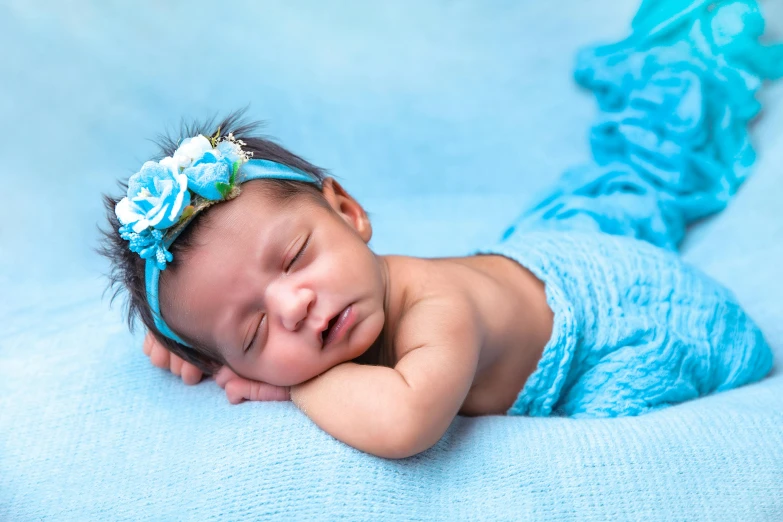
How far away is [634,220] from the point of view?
82.3 inches

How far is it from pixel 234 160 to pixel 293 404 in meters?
0.44

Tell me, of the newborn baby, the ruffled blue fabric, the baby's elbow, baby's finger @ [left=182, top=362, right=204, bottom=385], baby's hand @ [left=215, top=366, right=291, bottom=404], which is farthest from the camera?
the ruffled blue fabric

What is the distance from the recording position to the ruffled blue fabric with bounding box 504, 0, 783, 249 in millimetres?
2180

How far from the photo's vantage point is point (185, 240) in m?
1.31

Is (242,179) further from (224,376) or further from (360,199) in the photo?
(360,199)

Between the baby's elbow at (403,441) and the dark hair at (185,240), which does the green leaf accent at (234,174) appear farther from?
the baby's elbow at (403,441)

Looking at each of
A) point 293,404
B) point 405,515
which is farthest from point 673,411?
point 293,404

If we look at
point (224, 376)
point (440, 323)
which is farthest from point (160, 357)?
point (440, 323)

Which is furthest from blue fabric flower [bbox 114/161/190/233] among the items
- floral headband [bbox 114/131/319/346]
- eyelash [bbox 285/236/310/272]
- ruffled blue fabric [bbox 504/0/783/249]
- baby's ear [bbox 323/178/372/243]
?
ruffled blue fabric [bbox 504/0/783/249]

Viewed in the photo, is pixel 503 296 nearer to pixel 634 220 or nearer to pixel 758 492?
pixel 758 492

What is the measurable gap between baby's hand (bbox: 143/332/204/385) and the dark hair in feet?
0.06

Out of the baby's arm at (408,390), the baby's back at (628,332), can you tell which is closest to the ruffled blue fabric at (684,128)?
the baby's back at (628,332)

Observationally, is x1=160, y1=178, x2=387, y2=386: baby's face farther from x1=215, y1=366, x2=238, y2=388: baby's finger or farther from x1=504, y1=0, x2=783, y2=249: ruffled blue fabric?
x1=504, y1=0, x2=783, y2=249: ruffled blue fabric

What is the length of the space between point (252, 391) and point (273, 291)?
0.23m
